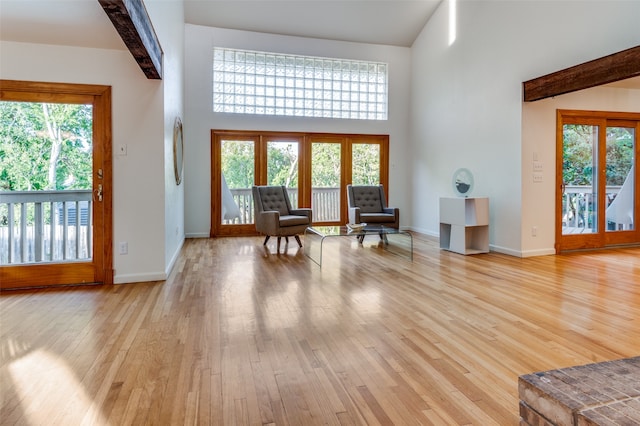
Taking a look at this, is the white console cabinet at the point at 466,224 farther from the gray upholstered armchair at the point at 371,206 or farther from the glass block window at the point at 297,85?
the glass block window at the point at 297,85

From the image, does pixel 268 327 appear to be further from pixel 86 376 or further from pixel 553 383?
pixel 553 383

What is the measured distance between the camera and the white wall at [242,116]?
6625 mm

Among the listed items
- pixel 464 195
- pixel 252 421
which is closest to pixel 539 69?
pixel 464 195

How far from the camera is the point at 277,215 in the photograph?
208 inches

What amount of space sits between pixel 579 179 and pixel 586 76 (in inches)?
73.7

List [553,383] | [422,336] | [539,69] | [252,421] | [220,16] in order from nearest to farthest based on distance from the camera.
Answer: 1. [553,383]
2. [252,421]
3. [422,336]
4. [539,69]
5. [220,16]

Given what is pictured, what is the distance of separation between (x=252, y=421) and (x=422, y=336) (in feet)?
4.10

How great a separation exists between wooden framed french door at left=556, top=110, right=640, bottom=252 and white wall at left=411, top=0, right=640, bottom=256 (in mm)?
439

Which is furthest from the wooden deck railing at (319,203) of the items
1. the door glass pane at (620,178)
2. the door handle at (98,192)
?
the door glass pane at (620,178)

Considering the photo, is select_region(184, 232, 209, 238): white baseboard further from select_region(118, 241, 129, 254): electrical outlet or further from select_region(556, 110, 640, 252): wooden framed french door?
select_region(556, 110, 640, 252): wooden framed french door

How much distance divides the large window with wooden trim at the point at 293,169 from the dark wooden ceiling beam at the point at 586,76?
11.1 feet

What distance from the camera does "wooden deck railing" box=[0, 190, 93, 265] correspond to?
341 cm

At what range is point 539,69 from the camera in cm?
464

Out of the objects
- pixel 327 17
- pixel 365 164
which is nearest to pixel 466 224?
pixel 365 164
